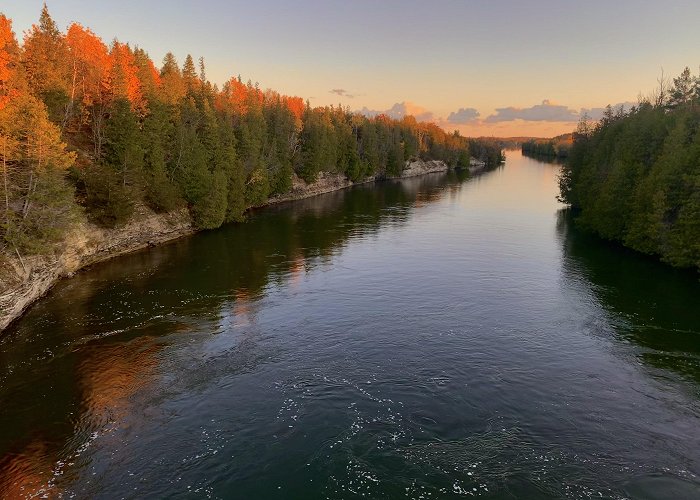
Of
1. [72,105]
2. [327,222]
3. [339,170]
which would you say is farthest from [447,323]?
[339,170]

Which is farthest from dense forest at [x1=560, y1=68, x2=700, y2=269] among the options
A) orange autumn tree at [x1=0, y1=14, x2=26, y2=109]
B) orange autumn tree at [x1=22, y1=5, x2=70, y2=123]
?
orange autumn tree at [x1=22, y1=5, x2=70, y2=123]

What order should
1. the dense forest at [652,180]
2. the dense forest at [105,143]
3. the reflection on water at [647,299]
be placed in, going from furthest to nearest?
the dense forest at [652,180]
the dense forest at [105,143]
the reflection on water at [647,299]

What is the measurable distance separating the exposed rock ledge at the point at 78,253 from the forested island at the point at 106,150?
0.69ft

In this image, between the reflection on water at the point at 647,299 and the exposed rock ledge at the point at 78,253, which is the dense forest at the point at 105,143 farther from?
the reflection on water at the point at 647,299

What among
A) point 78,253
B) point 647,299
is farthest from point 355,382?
point 78,253

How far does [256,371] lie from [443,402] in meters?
12.1

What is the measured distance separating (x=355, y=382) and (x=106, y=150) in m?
53.7

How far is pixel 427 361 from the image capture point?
3061 cm

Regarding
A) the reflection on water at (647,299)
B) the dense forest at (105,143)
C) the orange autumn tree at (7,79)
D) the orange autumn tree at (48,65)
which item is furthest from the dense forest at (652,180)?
the orange autumn tree at (48,65)

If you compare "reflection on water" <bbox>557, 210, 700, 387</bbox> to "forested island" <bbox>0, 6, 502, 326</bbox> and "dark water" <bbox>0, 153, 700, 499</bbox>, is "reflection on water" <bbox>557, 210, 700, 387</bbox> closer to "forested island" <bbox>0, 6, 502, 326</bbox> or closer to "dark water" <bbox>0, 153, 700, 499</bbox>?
"dark water" <bbox>0, 153, 700, 499</bbox>

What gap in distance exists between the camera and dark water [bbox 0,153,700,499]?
19953 mm

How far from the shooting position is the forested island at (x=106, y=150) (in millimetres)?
39688

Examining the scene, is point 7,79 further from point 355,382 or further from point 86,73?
point 355,382

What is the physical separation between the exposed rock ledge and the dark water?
1.48m
